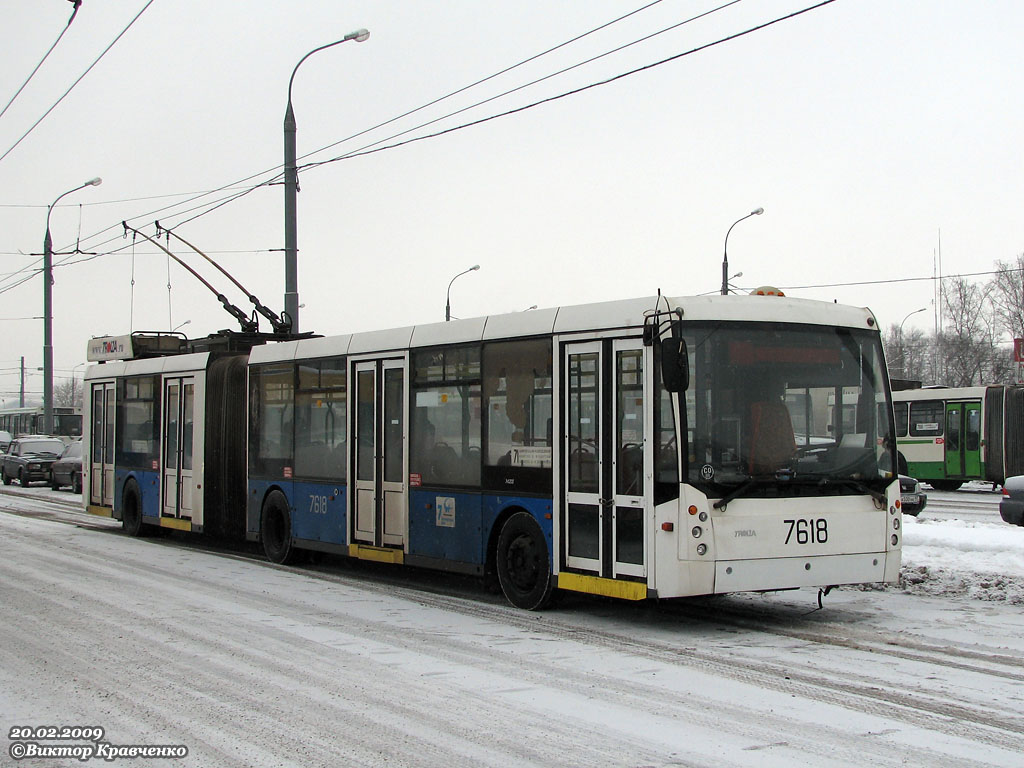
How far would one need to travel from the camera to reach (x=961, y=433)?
31.9 meters

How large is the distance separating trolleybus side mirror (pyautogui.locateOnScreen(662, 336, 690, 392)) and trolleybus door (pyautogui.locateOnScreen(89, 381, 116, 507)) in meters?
14.1

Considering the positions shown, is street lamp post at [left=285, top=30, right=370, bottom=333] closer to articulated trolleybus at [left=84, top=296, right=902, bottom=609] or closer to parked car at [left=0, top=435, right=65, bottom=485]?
articulated trolleybus at [left=84, top=296, right=902, bottom=609]

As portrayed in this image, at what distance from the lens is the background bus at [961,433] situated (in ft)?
101

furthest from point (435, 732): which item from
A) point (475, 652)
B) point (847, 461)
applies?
point (847, 461)

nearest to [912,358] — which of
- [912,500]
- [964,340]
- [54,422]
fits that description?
[964,340]

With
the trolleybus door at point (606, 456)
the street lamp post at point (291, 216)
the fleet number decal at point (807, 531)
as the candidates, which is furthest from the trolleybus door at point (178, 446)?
the fleet number decal at point (807, 531)

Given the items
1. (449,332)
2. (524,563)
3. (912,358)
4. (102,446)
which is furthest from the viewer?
(912,358)

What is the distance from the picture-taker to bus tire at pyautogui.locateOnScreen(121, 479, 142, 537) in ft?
65.4

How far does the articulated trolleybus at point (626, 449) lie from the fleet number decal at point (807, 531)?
0.6 inches

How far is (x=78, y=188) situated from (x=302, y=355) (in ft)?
77.7

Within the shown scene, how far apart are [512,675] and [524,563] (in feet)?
10.4

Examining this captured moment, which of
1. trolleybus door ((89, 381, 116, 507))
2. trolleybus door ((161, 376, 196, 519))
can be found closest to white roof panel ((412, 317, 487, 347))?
trolleybus door ((161, 376, 196, 519))

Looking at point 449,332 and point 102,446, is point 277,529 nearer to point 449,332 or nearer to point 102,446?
point 449,332

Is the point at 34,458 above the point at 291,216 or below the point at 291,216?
below
